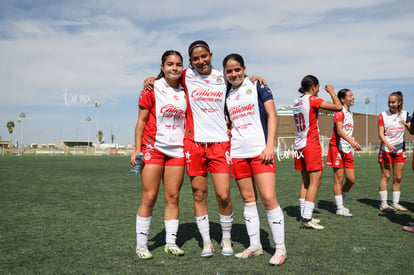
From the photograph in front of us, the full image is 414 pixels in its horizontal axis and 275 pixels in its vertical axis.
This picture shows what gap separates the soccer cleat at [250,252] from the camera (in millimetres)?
4043

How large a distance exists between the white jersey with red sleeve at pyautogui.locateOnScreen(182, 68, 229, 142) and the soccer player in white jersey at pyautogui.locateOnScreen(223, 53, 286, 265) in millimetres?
108

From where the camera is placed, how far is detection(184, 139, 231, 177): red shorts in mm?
4109

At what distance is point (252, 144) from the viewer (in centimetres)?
404

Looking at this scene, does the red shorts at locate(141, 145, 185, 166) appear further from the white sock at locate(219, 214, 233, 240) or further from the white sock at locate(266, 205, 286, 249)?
the white sock at locate(266, 205, 286, 249)

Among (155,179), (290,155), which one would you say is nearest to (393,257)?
(155,179)

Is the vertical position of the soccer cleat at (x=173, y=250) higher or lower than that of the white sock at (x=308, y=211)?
lower

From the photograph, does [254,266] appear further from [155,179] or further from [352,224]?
[352,224]

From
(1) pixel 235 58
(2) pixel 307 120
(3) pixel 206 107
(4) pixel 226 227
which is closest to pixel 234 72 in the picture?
(1) pixel 235 58

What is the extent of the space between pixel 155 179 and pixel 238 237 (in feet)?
5.13

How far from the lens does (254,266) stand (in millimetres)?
3752

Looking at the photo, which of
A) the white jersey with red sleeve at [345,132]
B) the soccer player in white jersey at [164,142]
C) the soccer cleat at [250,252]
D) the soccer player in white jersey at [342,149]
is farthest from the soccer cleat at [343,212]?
the soccer player in white jersey at [164,142]

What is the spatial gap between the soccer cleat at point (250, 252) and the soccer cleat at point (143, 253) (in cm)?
98

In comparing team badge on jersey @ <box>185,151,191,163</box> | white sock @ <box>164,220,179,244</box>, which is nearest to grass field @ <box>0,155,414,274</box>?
white sock @ <box>164,220,179,244</box>

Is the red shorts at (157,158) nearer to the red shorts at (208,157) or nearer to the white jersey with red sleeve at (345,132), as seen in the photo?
the red shorts at (208,157)
